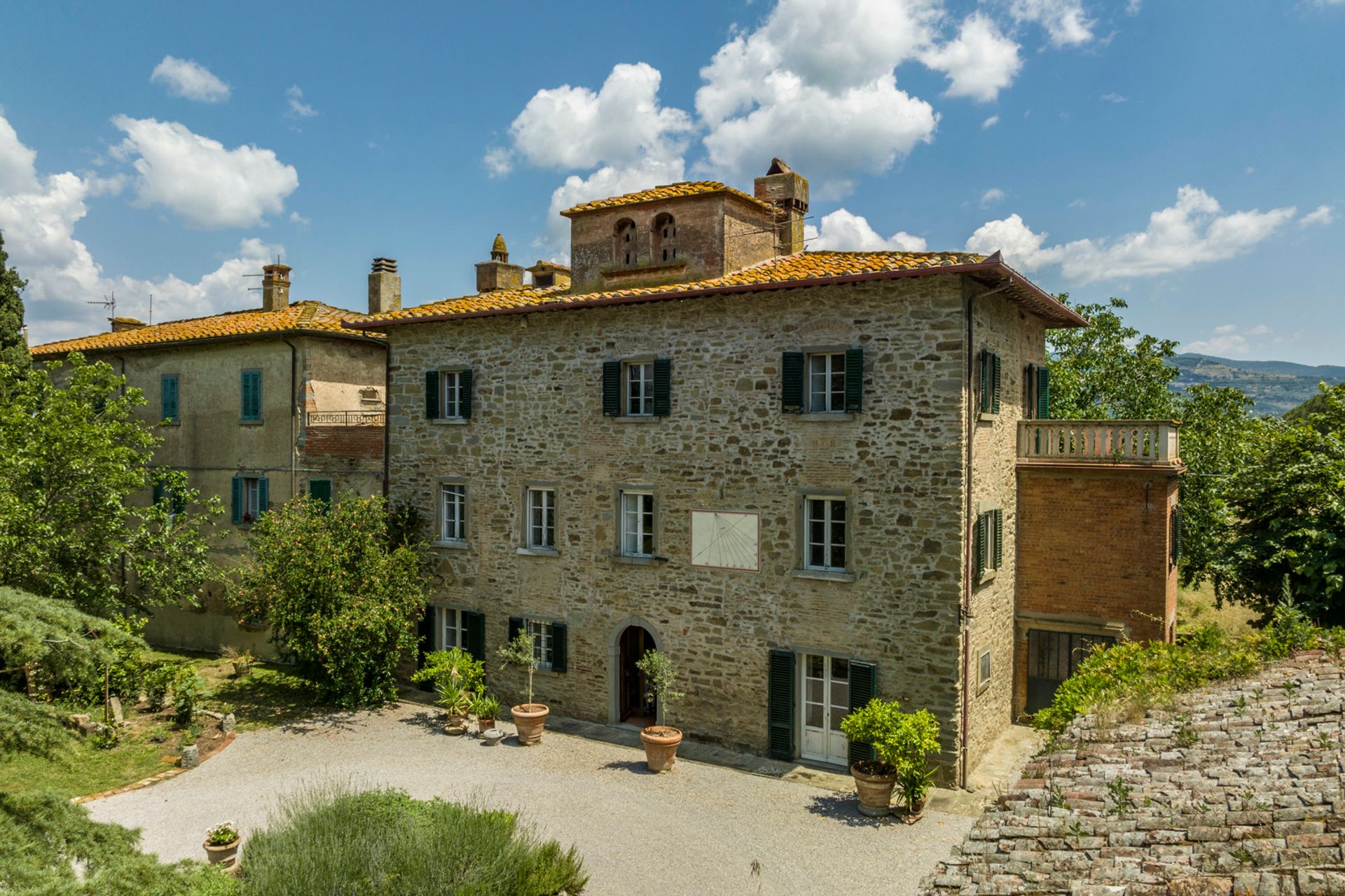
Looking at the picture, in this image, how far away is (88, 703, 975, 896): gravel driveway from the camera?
35.9ft

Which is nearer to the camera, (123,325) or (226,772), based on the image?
(226,772)

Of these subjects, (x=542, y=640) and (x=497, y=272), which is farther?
(x=497, y=272)

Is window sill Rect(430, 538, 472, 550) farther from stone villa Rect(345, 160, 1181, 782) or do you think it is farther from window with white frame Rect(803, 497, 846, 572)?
window with white frame Rect(803, 497, 846, 572)

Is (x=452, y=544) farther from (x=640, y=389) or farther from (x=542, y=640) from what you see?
(x=640, y=389)

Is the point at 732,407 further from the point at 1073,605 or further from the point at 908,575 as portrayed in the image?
the point at 1073,605

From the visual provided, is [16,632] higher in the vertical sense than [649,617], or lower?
higher

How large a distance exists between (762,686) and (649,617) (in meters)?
2.58

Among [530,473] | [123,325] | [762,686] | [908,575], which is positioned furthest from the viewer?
[123,325]

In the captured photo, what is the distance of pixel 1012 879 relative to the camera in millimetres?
5527

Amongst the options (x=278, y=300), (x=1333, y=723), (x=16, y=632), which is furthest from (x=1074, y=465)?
(x=278, y=300)

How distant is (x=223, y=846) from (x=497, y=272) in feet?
50.7

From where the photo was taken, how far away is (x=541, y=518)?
1769cm

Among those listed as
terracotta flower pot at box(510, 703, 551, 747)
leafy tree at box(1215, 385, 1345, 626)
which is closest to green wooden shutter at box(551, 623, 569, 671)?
terracotta flower pot at box(510, 703, 551, 747)

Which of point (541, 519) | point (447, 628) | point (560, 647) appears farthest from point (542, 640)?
point (447, 628)
